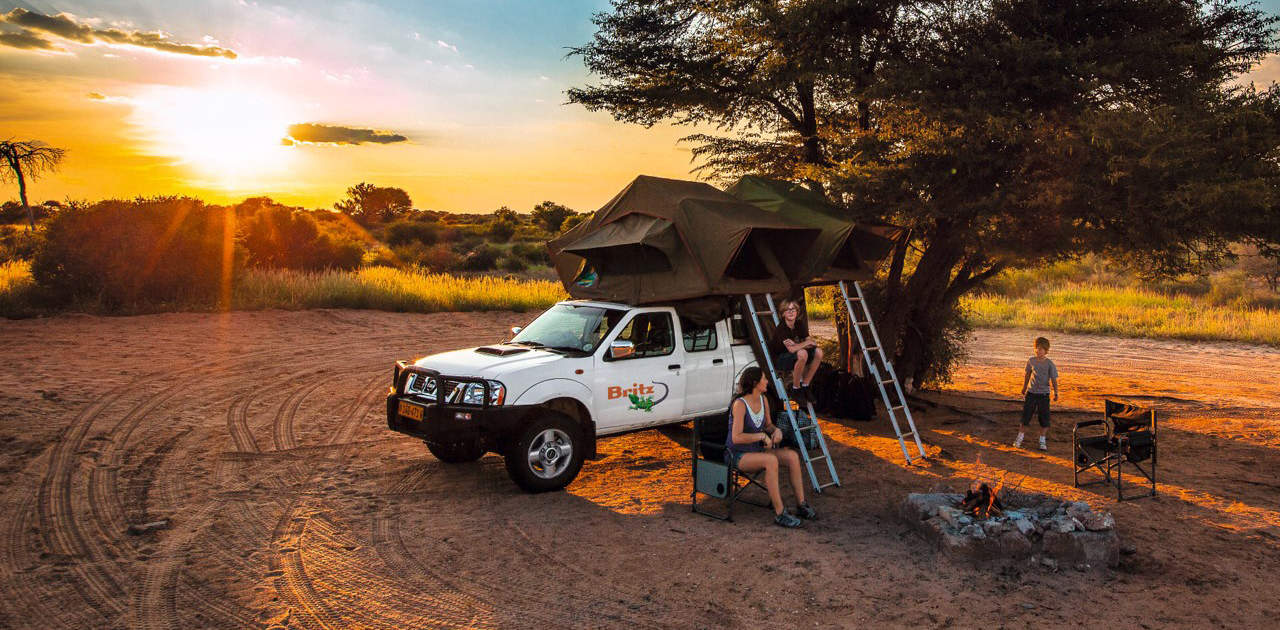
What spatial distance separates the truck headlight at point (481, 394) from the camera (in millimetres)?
7941

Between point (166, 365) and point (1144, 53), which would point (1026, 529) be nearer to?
point (1144, 53)

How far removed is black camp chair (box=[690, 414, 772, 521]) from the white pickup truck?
1.13m

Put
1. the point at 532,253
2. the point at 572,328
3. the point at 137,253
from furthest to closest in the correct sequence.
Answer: the point at 532,253 → the point at 137,253 → the point at 572,328

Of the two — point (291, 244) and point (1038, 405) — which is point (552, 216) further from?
point (1038, 405)

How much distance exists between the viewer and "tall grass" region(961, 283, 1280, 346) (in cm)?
2419

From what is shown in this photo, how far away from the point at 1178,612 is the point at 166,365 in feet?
51.2

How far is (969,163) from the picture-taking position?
11.0 m

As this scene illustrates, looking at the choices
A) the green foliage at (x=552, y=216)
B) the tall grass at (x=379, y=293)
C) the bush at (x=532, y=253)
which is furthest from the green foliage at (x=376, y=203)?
the tall grass at (x=379, y=293)

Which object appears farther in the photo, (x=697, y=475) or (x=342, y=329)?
(x=342, y=329)

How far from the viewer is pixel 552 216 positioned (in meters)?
68.0

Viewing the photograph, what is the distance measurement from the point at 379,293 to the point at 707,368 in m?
16.8

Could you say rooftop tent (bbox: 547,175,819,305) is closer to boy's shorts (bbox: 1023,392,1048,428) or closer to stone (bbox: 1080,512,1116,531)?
boy's shorts (bbox: 1023,392,1048,428)

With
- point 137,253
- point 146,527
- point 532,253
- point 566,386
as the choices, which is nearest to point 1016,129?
point 566,386

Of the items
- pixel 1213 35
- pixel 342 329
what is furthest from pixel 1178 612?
pixel 342 329
